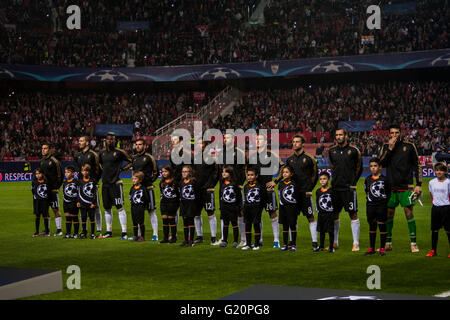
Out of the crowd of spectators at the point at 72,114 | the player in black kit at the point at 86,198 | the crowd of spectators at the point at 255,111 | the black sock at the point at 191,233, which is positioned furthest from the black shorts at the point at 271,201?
the crowd of spectators at the point at 72,114

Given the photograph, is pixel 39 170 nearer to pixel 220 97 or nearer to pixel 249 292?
pixel 249 292

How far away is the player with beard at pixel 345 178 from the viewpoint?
11.2 metres

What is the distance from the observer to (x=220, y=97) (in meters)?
43.2

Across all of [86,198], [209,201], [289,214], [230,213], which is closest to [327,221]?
[289,214]

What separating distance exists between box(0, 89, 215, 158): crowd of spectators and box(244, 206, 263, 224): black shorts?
27.8 m

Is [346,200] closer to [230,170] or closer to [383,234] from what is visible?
[383,234]

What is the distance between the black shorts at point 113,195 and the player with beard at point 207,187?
185 centimetres

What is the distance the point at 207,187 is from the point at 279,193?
1.61 meters

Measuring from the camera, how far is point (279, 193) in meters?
11.5

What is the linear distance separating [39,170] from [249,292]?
865 cm

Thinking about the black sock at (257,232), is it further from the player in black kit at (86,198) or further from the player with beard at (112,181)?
the player in black kit at (86,198)

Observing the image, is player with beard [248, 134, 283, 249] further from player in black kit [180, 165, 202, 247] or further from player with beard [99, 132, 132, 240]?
player with beard [99, 132, 132, 240]

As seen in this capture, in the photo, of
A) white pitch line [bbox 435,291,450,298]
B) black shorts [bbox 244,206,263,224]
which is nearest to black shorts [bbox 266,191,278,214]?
black shorts [bbox 244,206,263,224]
